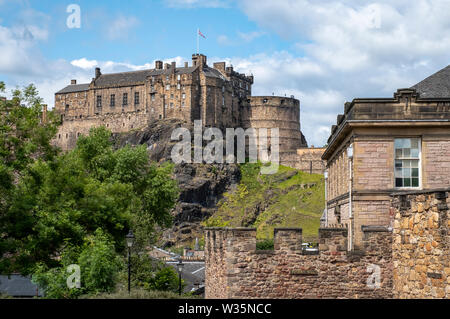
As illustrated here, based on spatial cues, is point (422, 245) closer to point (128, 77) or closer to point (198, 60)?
point (198, 60)

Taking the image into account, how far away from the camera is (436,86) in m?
27.4

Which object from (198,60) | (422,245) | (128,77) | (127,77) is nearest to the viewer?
(422,245)

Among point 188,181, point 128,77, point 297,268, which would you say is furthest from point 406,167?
point 128,77

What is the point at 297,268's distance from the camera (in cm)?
1995

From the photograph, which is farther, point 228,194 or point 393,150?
point 228,194

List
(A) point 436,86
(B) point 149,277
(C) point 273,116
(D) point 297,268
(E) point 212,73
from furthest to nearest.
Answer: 1. (C) point 273,116
2. (E) point 212,73
3. (B) point 149,277
4. (A) point 436,86
5. (D) point 297,268

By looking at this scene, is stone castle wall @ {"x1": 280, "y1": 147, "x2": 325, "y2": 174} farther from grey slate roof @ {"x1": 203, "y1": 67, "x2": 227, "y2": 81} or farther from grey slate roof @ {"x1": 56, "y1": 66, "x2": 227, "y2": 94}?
grey slate roof @ {"x1": 56, "y1": 66, "x2": 227, "y2": 94}

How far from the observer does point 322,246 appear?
19938mm

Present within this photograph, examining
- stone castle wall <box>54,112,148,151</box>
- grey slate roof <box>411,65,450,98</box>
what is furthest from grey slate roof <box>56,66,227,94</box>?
grey slate roof <box>411,65,450,98</box>

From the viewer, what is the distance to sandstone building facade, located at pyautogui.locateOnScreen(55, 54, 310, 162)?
125062mm

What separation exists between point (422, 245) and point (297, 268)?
557 cm

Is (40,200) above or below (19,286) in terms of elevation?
above

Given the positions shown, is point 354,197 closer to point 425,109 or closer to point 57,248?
point 425,109

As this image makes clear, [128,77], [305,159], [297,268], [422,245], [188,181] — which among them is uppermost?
[128,77]
